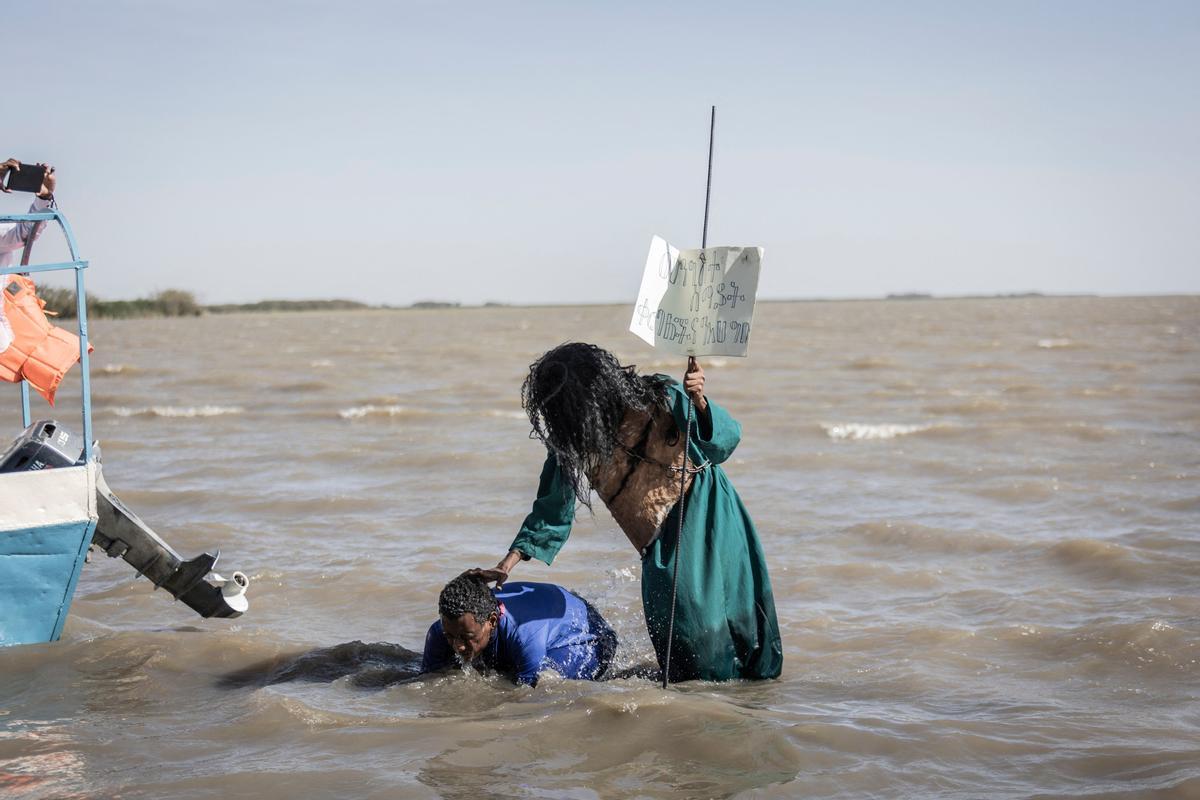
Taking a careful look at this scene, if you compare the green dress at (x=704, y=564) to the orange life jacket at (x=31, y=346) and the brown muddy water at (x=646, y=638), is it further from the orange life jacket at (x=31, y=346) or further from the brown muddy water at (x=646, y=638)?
the orange life jacket at (x=31, y=346)

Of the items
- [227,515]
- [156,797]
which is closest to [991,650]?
[156,797]

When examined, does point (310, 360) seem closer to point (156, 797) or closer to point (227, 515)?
point (227, 515)

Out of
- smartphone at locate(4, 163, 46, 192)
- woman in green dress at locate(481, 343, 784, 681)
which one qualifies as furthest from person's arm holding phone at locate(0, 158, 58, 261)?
woman in green dress at locate(481, 343, 784, 681)

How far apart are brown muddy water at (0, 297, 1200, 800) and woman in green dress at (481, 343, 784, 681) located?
0.32 meters

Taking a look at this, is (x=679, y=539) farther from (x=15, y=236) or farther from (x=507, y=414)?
(x=507, y=414)

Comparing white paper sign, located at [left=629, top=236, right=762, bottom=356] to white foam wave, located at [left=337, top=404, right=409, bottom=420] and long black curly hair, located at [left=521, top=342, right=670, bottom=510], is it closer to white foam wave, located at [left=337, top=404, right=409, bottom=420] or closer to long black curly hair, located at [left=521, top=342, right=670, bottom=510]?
long black curly hair, located at [left=521, top=342, right=670, bottom=510]

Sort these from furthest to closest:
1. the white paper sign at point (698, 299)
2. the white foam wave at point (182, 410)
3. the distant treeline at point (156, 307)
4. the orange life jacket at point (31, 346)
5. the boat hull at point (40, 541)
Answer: the distant treeline at point (156, 307) < the white foam wave at point (182, 410) < the orange life jacket at point (31, 346) < the boat hull at point (40, 541) < the white paper sign at point (698, 299)

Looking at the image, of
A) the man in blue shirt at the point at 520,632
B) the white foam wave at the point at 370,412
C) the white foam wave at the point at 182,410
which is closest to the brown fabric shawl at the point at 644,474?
the man in blue shirt at the point at 520,632

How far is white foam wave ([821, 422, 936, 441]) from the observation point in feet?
46.6

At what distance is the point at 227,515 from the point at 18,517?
461cm

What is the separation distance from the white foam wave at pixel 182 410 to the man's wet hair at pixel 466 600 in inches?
541

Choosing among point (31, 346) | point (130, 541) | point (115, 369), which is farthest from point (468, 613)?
point (115, 369)

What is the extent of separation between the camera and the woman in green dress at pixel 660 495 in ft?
14.1

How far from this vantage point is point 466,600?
4523 mm
